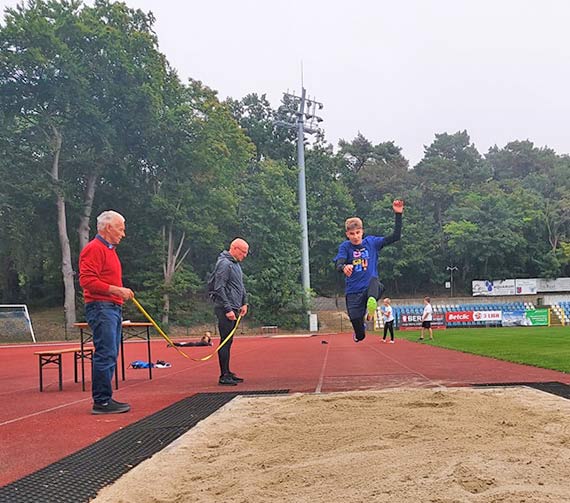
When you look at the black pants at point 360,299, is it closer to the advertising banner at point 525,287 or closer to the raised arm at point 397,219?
the raised arm at point 397,219

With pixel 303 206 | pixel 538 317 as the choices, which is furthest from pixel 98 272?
pixel 538 317

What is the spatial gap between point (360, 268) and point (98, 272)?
9.55ft

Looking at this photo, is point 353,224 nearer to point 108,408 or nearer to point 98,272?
point 98,272

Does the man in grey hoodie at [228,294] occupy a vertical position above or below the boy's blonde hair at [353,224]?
below

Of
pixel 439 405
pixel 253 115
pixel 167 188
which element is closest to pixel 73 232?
pixel 167 188

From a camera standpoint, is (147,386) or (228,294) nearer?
(228,294)

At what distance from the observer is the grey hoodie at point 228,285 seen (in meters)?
7.03

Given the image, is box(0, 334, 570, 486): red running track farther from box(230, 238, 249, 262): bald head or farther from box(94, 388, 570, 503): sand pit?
box(230, 238, 249, 262): bald head

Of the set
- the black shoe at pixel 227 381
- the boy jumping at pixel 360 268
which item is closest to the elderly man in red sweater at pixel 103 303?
the black shoe at pixel 227 381

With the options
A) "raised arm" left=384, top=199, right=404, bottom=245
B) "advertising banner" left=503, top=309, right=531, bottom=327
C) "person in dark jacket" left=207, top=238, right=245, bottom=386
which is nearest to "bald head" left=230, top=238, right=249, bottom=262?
"person in dark jacket" left=207, top=238, right=245, bottom=386

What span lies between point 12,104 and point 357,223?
3479 cm

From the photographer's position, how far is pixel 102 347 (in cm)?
530

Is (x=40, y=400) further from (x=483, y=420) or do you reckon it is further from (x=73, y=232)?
(x=73, y=232)

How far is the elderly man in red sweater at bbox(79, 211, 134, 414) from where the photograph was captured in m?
5.25
